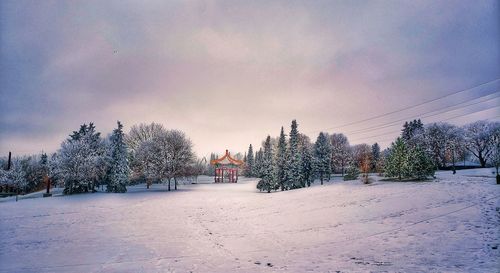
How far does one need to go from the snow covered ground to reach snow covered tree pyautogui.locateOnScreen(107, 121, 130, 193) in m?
22.4

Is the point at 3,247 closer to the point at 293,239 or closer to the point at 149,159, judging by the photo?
the point at 293,239

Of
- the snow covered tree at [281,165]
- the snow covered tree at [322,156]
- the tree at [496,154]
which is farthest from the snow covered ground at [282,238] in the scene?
the snow covered tree at [322,156]

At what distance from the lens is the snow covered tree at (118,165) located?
45562 millimetres

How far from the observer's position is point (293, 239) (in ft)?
47.8

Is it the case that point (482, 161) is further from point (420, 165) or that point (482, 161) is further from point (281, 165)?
point (281, 165)

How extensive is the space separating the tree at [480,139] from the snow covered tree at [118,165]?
82.6 meters

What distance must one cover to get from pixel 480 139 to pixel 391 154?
43.7m

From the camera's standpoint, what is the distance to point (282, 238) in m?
14.9

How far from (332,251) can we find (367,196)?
1563 centimetres

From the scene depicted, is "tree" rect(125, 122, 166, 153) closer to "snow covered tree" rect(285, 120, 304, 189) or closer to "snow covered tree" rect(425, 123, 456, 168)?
"snow covered tree" rect(285, 120, 304, 189)

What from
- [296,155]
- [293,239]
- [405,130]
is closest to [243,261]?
[293,239]

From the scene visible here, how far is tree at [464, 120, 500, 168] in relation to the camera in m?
63.0

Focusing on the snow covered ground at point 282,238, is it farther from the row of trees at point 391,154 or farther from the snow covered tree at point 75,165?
the snow covered tree at point 75,165

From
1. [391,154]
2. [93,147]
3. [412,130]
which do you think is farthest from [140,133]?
[412,130]
